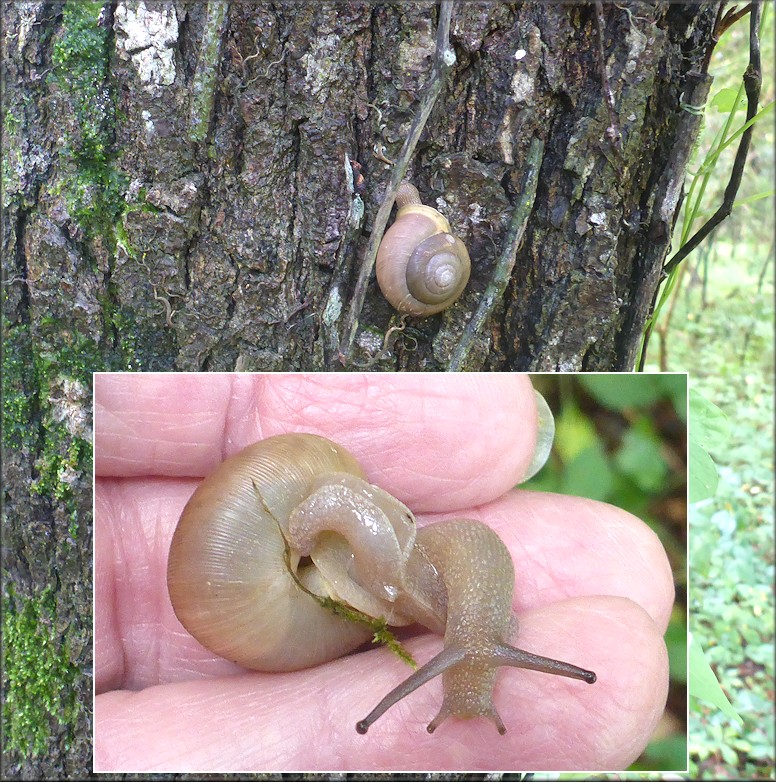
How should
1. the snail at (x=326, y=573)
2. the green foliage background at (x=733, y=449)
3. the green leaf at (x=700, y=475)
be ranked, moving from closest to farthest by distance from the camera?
the snail at (x=326, y=573) → the green leaf at (x=700, y=475) → the green foliage background at (x=733, y=449)

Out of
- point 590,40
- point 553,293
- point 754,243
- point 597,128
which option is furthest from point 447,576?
point 754,243

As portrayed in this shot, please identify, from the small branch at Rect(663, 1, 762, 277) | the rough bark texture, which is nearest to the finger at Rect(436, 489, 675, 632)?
the rough bark texture

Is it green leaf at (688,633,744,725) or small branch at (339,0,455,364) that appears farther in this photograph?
green leaf at (688,633,744,725)

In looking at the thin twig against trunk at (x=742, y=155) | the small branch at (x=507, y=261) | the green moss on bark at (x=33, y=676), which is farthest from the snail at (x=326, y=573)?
the thin twig against trunk at (x=742, y=155)

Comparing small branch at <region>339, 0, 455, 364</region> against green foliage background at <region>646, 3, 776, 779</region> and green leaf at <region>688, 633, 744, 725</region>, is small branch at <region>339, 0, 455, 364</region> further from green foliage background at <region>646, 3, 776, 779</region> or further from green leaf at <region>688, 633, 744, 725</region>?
green leaf at <region>688, 633, 744, 725</region>

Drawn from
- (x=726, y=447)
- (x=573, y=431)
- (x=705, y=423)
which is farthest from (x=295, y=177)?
(x=726, y=447)

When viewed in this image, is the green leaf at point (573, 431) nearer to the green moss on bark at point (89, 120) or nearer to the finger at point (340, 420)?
the finger at point (340, 420)

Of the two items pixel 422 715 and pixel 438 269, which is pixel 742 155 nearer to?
pixel 438 269
